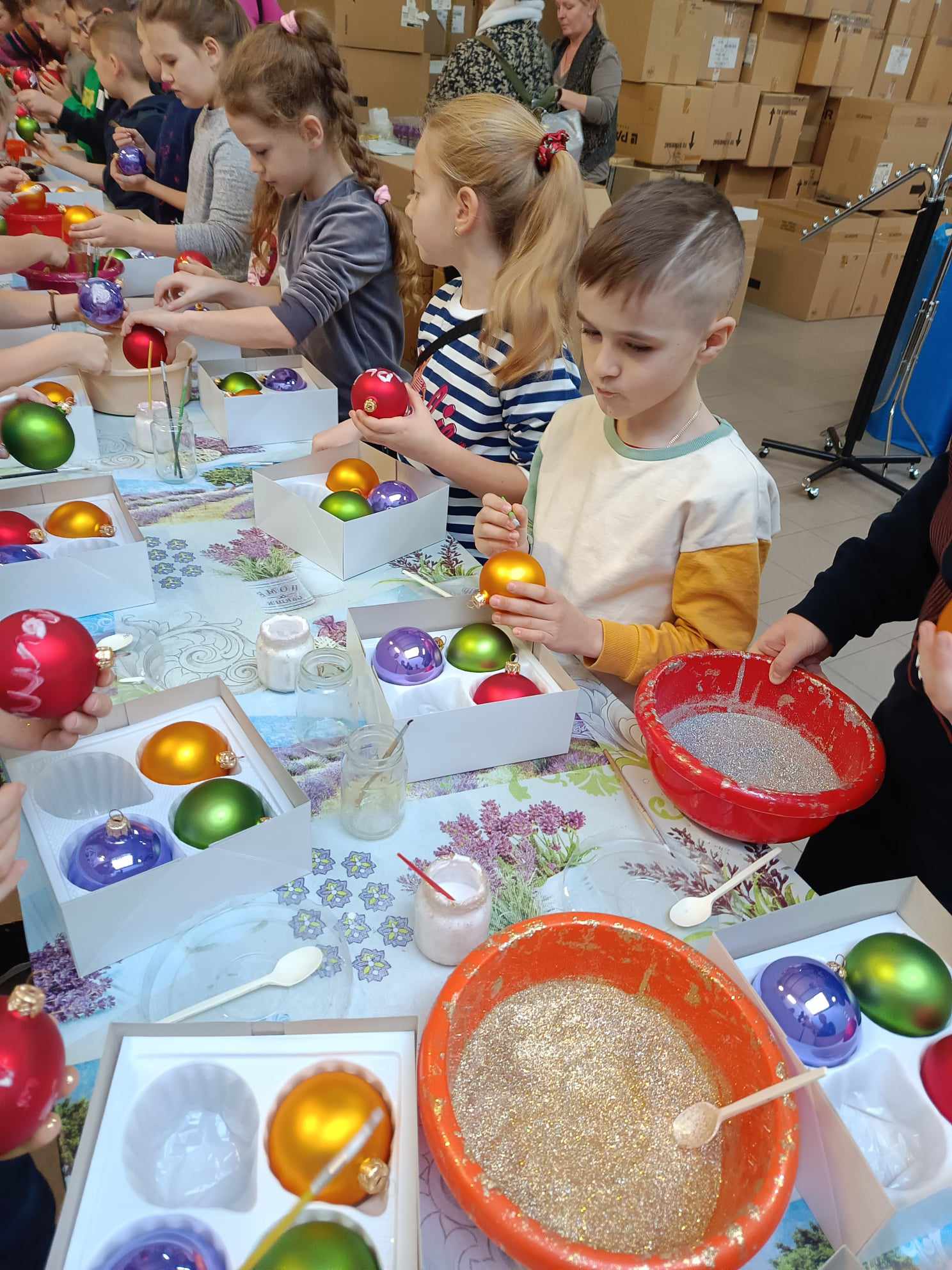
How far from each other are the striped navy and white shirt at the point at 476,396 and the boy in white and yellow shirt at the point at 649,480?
0.52ft

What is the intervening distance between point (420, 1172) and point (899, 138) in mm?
6125

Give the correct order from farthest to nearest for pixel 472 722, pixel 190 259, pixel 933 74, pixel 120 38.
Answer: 1. pixel 933 74
2. pixel 120 38
3. pixel 190 259
4. pixel 472 722

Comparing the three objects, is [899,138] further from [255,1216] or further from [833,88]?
[255,1216]

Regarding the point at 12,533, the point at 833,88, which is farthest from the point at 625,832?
the point at 833,88

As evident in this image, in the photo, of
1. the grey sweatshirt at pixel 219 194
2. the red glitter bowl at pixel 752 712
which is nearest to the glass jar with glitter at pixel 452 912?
the red glitter bowl at pixel 752 712

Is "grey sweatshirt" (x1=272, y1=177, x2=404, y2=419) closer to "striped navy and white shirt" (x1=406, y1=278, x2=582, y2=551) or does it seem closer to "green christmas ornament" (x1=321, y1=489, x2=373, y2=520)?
"striped navy and white shirt" (x1=406, y1=278, x2=582, y2=551)

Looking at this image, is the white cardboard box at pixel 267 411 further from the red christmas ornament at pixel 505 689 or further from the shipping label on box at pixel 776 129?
the shipping label on box at pixel 776 129

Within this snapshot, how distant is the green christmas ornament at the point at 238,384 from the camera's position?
1.57 metres

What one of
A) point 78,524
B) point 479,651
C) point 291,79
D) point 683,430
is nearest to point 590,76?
point 291,79

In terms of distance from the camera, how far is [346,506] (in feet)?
4.02

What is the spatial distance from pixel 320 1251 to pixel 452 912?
0.25 metres

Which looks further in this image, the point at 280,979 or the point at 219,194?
the point at 219,194

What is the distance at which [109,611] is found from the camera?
1.12 m

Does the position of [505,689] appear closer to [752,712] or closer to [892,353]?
[752,712]
